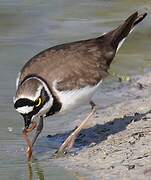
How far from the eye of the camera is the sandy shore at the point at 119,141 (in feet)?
25.7

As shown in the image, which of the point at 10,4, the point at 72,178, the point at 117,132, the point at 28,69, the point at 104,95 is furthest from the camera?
the point at 10,4

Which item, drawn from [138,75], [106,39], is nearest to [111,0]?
[138,75]

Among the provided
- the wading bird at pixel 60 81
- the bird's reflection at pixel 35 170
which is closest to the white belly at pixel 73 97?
the wading bird at pixel 60 81

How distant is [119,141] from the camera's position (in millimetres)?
8805

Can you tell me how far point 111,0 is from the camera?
16250 millimetres

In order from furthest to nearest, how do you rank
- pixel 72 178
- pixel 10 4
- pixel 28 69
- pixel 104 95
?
pixel 10 4 → pixel 104 95 → pixel 28 69 → pixel 72 178

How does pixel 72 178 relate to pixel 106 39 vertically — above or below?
below

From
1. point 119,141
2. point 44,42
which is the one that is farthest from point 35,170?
point 44,42

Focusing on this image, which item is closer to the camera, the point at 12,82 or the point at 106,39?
the point at 106,39

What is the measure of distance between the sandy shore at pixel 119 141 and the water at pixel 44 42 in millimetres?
290

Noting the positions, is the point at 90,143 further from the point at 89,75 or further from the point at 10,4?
the point at 10,4

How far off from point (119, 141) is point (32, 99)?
1185mm

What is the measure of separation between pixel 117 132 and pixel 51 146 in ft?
2.46

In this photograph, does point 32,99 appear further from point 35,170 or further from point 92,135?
point 92,135
